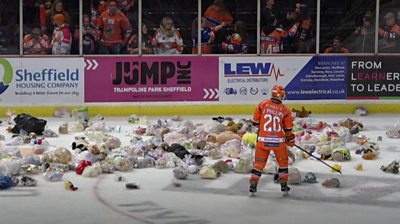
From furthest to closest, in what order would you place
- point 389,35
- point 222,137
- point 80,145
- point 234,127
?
point 389,35 < point 234,127 < point 222,137 < point 80,145

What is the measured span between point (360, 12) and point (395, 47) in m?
1.07

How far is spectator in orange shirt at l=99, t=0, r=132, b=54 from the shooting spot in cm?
1742

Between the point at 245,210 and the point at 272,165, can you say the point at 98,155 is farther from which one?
the point at 245,210

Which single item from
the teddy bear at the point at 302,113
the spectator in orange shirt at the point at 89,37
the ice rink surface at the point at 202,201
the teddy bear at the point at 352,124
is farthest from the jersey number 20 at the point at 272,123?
the spectator in orange shirt at the point at 89,37

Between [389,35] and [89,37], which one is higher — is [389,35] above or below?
above

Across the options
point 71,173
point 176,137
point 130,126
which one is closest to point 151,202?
point 71,173

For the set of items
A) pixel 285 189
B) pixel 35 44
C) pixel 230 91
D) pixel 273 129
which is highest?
pixel 35 44

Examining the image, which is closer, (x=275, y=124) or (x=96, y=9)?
(x=275, y=124)

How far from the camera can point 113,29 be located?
57.3ft

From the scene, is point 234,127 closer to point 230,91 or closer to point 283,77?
point 230,91

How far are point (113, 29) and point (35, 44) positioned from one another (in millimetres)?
1618

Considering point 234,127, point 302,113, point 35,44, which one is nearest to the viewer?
point 234,127

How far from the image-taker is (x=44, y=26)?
17328mm

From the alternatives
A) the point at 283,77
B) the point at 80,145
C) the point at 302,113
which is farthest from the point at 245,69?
the point at 80,145
